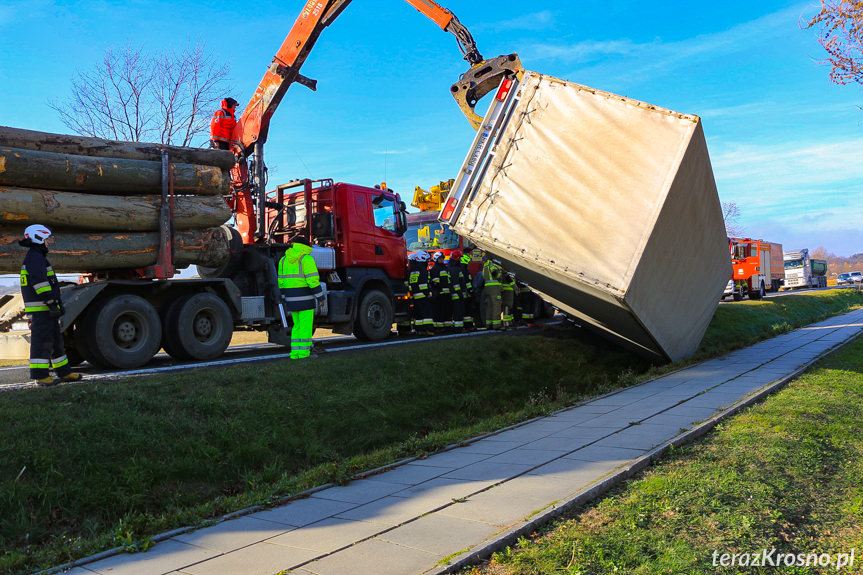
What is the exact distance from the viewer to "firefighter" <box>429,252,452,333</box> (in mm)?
14109

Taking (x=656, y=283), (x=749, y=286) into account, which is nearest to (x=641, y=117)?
(x=656, y=283)

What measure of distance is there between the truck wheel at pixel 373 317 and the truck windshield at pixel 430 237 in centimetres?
316

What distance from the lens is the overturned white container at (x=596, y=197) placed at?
6945mm

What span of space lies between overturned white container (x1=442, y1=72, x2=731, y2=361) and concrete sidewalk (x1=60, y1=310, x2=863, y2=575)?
5.55 feet

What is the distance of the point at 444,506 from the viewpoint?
407 cm

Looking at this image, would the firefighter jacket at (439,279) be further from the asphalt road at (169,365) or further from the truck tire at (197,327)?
the truck tire at (197,327)

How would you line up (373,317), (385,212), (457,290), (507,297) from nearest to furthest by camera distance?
1. (373,317)
2. (385,212)
3. (457,290)
4. (507,297)

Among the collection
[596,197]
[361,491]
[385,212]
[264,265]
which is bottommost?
[361,491]

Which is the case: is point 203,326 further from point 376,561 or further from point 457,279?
point 376,561

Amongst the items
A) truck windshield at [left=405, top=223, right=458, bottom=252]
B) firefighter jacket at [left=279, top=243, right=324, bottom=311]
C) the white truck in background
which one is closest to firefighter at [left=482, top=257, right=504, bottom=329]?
truck windshield at [left=405, top=223, right=458, bottom=252]

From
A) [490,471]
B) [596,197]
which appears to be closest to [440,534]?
[490,471]

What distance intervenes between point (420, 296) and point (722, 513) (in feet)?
34.6

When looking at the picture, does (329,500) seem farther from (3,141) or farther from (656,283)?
(3,141)

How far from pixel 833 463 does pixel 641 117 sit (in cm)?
402
